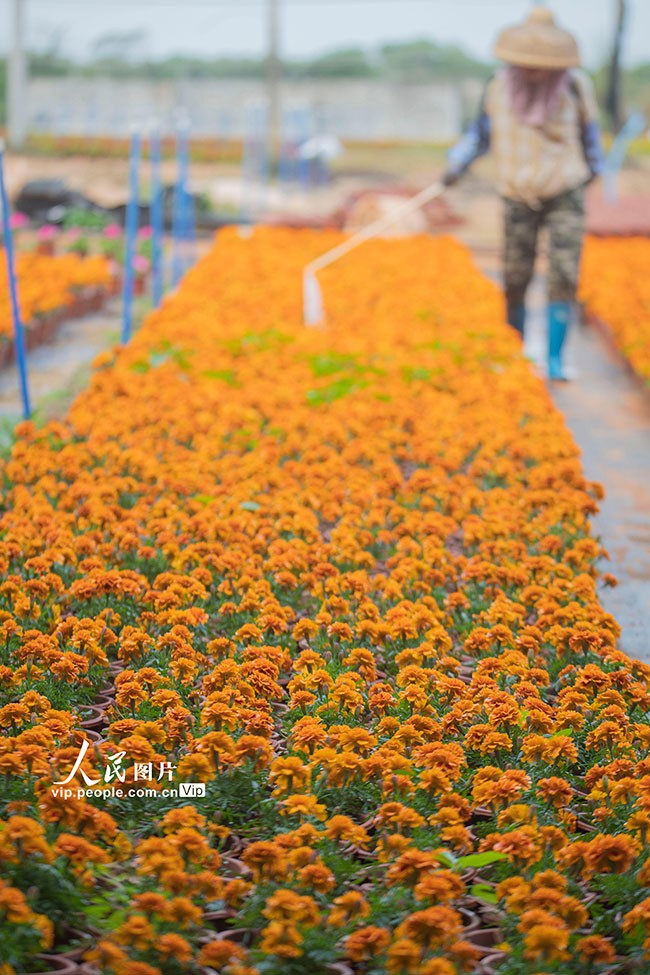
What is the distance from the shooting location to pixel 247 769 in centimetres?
301

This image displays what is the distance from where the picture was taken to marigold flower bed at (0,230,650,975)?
8.31ft

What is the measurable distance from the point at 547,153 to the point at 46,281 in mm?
4168

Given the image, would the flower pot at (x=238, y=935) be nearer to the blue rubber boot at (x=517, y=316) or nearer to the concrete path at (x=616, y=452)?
the concrete path at (x=616, y=452)

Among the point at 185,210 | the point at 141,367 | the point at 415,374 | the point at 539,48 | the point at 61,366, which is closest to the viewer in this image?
the point at 141,367

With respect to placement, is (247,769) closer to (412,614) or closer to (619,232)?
(412,614)

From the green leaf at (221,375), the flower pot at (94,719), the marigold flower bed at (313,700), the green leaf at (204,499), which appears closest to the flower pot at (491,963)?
the marigold flower bed at (313,700)

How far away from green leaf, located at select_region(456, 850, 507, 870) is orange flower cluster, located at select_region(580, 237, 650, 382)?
18.2 feet

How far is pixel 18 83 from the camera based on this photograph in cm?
2998

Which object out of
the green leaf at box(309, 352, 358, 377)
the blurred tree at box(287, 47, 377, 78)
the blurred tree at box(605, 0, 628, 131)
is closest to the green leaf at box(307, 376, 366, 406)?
the green leaf at box(309, 352, 358, 377)

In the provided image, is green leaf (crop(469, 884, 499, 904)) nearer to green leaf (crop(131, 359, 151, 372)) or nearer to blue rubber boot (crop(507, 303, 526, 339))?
green leaf (crop(131, 359, 151, 372))

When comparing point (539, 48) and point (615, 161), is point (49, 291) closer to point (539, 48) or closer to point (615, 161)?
point (539, 48)

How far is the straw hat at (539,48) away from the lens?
24.9ft

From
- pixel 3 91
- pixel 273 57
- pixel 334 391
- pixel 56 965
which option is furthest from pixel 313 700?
pixel 3 91

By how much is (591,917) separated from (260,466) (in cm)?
281
